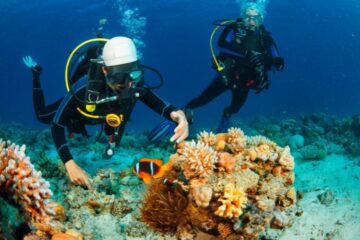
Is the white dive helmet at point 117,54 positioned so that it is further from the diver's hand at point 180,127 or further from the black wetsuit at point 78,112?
the diver's hand at point 180,127

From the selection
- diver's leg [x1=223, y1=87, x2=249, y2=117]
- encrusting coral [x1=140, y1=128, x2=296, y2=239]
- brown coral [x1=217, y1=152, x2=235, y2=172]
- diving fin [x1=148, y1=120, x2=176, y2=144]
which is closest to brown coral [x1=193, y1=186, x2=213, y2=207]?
encrusting coral [x1=140, y1=128, x2=296, y2=239]

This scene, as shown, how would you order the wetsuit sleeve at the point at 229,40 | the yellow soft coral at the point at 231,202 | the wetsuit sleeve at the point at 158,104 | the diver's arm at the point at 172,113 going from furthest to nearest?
the wetsuit sleeve at the point at 229,40
the wetsuit sleeve at the point at 158,104
the diver's arm at the point at 172,113
the yellow soft coral at the point at 231,202

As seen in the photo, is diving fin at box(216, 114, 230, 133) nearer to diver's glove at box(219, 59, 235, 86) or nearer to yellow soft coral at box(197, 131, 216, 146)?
diver's glove at box(219, 59, 235, 86)

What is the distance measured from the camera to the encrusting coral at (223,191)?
3619 millimetres

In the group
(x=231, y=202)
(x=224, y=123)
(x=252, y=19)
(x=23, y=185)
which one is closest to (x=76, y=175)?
(x=23, y=185)

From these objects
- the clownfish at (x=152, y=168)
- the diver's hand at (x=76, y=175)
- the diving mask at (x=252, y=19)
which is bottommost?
the diver's hand at (x=76, y=175)

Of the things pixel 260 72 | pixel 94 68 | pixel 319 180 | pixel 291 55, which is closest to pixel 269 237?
pixel 319 180

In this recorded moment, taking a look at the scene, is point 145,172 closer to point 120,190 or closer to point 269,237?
point 120,190

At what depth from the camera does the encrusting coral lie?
142 inches

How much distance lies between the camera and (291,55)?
11200 cm

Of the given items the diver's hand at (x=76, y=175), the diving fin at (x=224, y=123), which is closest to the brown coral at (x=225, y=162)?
the diver's hand at (x=76, y=175)

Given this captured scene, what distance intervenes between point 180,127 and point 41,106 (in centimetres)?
424

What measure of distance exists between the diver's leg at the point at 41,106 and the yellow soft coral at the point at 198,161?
Result: 4.11 meters

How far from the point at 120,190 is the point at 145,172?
45.6 inches
